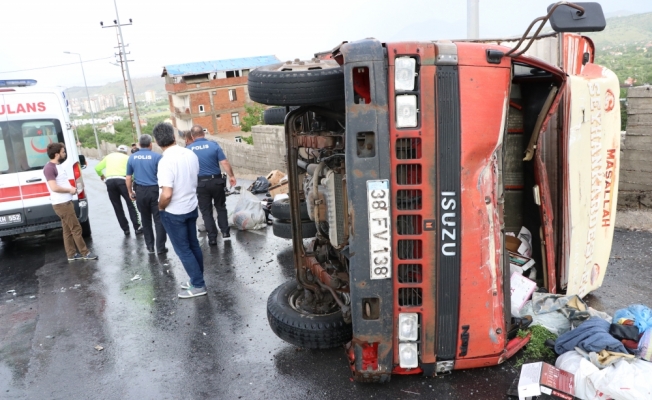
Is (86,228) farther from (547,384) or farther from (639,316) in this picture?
(639,316)

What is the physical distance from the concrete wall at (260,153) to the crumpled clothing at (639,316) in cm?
874

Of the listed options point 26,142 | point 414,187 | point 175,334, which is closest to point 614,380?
point 414,187

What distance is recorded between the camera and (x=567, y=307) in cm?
438

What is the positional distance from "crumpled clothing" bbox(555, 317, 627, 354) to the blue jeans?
369cm

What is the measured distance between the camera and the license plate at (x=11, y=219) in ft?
26.6

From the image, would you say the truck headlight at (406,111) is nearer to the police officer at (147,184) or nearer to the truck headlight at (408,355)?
the truck headlight at (408,355)

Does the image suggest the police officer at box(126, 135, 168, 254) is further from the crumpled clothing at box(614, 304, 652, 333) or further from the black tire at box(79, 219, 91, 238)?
the crumpled clothing at box(614, 304, 652, 333)

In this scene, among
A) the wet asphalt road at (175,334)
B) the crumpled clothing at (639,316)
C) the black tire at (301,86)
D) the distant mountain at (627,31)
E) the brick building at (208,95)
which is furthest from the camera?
the distant mountain at (627,31)

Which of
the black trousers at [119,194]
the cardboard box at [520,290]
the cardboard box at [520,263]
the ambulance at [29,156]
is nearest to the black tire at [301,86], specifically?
the cardboard box at [520,290]

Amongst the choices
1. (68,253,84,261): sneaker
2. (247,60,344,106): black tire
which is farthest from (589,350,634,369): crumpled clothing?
(68,253,84,261): sneaker

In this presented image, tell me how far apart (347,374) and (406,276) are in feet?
3.26

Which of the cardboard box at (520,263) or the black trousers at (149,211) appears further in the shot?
the black trousers at (149,211)

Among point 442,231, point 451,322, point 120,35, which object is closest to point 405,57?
point 442,231

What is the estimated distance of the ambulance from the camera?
8188mm
